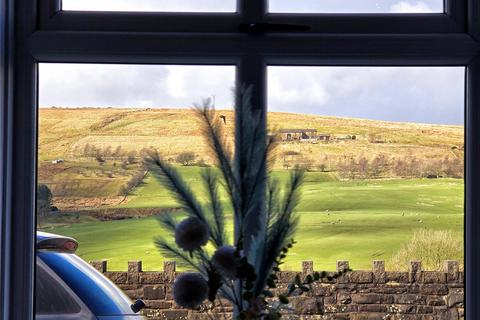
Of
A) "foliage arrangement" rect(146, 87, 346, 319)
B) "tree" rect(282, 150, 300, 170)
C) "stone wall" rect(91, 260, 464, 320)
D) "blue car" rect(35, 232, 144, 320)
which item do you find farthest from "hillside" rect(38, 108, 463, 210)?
"foliage arrangement" rect(146, 87, 346, 319)

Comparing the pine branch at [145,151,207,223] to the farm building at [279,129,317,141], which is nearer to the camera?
the pine branch at [145,151,207,223]

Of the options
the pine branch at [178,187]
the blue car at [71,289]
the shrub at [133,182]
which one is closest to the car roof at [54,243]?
the blue car at [71,289]

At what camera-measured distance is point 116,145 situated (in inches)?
88.0

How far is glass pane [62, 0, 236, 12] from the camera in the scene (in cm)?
223

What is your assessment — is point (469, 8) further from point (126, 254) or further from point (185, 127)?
point (126, 254)

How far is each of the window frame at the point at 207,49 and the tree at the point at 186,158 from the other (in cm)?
25

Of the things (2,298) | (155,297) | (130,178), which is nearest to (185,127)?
(130,178)

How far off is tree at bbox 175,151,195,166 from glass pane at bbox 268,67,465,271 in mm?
244

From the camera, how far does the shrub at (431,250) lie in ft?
7.25

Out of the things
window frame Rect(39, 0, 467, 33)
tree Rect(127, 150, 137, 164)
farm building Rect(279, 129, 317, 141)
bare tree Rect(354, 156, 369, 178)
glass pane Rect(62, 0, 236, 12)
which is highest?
glass pane Rect(62, 0, 236, 12)

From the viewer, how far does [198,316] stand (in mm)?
2176

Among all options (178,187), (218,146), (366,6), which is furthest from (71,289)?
(366,6)

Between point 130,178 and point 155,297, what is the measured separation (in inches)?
13.7

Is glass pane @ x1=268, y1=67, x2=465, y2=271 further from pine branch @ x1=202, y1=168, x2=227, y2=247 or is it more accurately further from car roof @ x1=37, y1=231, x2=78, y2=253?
car roof @ x1=37, y1=231, x2=78, y2=253
